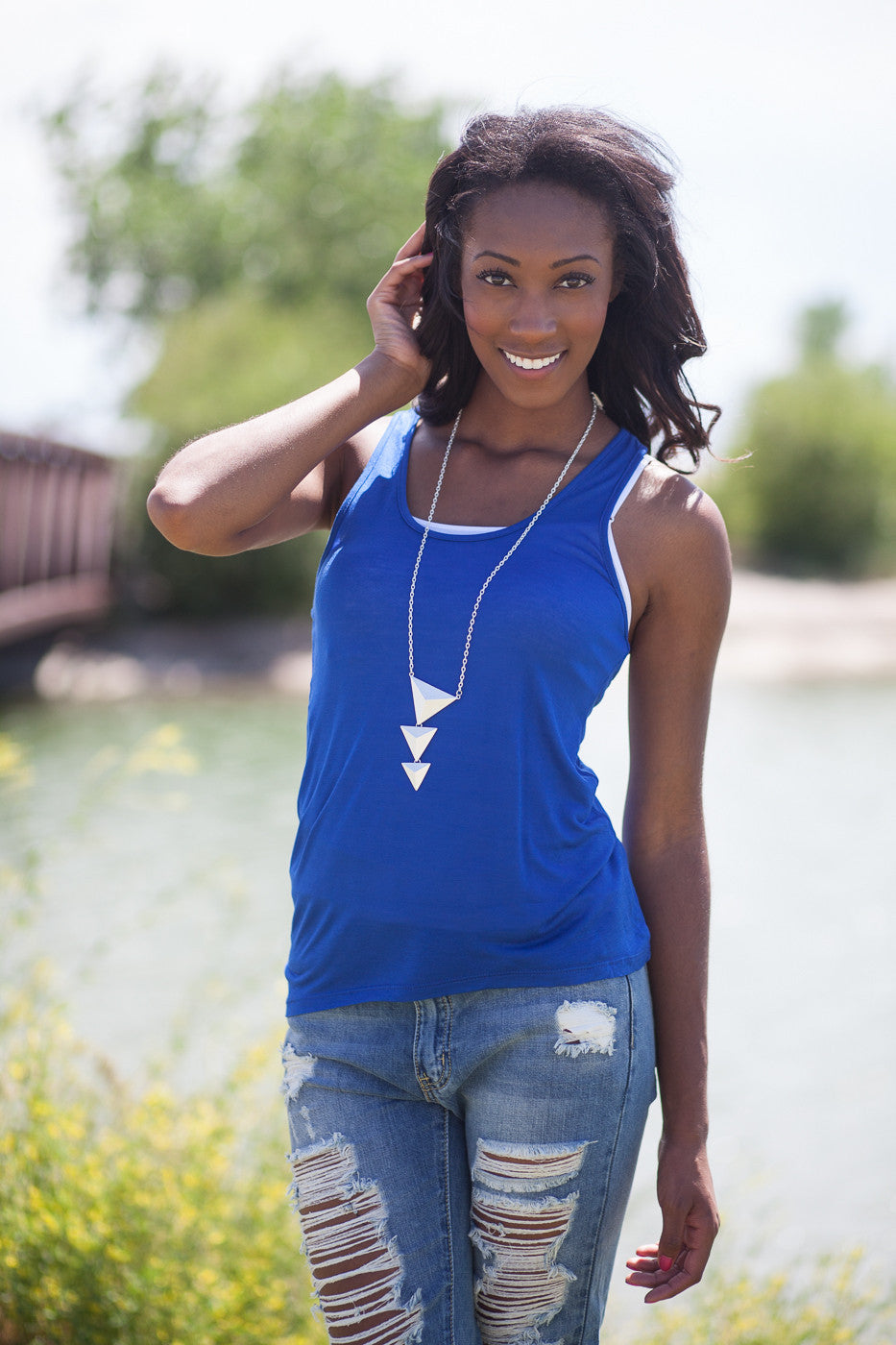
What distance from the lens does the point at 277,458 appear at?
5.56 ft

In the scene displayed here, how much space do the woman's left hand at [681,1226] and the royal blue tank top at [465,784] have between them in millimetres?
295

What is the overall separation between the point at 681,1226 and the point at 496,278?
125 centimetres

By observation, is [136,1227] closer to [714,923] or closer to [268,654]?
[714,923]

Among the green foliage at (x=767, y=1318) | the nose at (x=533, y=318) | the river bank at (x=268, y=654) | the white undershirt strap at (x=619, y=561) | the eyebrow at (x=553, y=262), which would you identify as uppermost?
the eyebrow at (x=553, y=262)

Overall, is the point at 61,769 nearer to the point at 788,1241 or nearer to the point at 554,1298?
the point at 788,1241

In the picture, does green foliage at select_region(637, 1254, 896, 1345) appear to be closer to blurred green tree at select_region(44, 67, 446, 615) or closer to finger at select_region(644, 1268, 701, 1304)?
finger at select_region(644, 1268, 701, 1304)

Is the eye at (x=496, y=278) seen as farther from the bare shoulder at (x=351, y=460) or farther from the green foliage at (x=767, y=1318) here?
the green foliage at (x=767, y=1318)

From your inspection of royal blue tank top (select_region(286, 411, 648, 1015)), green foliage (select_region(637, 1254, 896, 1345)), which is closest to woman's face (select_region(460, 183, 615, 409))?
royal blue tank top (select_region(286, 411, 648, 1015))

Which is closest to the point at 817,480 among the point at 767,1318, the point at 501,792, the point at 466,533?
the point at 767,1318

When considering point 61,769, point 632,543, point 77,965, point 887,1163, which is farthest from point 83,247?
point 632,543

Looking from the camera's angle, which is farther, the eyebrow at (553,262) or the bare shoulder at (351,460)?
the bare shoulder at (351,460)

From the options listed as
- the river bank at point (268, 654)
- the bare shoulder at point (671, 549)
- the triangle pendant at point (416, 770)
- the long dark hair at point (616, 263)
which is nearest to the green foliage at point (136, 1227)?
the triangle pendant at point (416, 770)

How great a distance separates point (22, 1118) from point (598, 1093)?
6.54 ft

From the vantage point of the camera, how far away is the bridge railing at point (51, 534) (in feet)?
43.5
